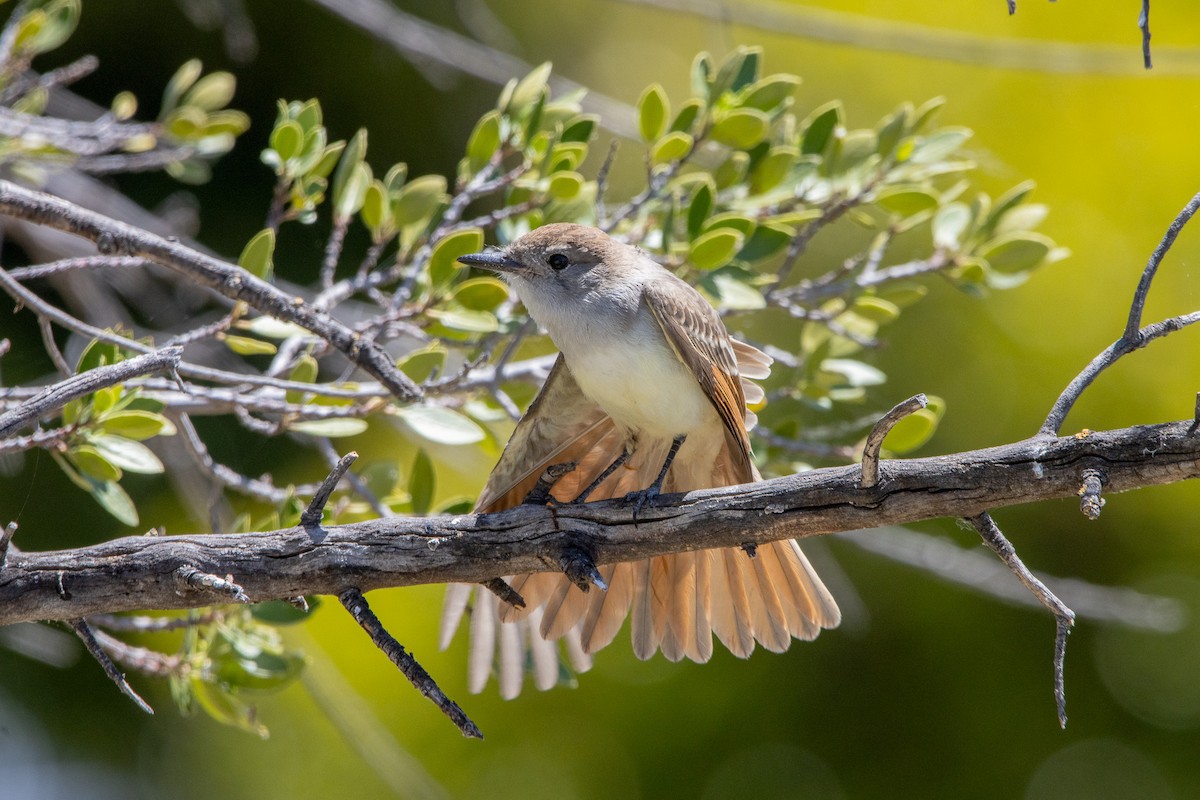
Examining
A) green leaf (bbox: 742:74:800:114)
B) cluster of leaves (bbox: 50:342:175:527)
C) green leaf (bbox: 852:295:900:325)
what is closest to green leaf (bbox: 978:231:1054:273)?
green leaf (bbox: 852:295:900:325)

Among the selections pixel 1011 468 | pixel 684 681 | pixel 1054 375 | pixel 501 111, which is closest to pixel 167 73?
pixel 501 111

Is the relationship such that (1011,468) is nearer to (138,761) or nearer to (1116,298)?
(1116,298)

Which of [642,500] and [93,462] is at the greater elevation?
[642,500]

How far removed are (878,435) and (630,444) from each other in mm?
1499

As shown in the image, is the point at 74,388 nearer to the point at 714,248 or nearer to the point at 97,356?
the point at 97,356

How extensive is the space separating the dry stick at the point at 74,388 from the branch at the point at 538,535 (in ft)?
1.35

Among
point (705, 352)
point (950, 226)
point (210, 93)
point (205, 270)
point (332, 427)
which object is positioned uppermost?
point (950, 226)

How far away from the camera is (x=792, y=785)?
572 cm

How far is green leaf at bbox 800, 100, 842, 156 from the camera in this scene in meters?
4.12

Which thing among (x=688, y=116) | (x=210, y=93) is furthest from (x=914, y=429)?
(x=210, y=93)

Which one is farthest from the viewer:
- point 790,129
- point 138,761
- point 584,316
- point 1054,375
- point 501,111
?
point 138,761

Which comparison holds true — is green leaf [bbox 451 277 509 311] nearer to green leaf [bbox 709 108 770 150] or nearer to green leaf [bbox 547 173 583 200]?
green leaf [bbox 547 173 583 200]

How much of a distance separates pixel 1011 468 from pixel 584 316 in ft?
4.83

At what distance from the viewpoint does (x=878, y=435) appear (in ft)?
7.68
